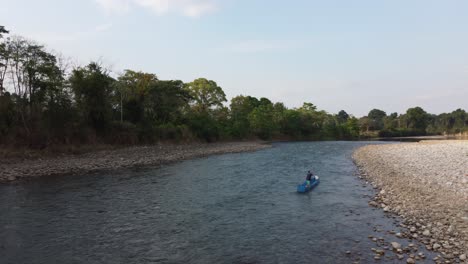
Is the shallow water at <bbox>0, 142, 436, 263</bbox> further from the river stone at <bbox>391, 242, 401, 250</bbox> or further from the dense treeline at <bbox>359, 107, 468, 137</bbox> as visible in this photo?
the dense treeline at <bbox>359, 107, 468, 137</bbox>

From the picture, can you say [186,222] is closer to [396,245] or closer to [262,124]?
[396,245]

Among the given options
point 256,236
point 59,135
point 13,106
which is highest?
point 13,106

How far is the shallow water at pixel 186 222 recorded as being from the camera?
888 cm

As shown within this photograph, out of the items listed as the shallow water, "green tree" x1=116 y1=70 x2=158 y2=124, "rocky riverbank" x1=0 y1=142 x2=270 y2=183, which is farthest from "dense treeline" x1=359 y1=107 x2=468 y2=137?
the shallow water

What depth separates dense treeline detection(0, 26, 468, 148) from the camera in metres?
33.8

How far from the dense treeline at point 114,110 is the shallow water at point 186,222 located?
18.2m

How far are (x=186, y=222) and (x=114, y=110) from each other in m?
42.9

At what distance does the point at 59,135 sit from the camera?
1399 inches

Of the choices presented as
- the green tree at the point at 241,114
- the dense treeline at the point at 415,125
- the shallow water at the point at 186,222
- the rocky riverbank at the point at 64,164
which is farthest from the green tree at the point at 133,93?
the dense treeline at the point at 415,125

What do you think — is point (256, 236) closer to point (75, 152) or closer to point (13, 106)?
point (75, 152)

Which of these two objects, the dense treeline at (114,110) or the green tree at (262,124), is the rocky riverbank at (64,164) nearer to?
the dense treeline at (114,110)

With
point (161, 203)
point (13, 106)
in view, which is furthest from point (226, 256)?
point (13, 106)

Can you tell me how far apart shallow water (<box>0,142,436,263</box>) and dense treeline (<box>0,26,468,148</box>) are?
18.2m

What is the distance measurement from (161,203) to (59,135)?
27.2m
